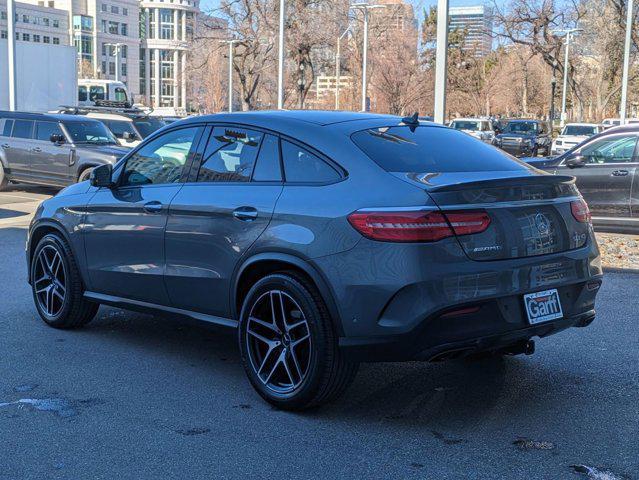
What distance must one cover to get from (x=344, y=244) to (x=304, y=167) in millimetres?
702

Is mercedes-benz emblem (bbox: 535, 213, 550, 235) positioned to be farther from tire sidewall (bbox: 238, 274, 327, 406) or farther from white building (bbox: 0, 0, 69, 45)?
white building (bbox: 0, 0, 69, 45)

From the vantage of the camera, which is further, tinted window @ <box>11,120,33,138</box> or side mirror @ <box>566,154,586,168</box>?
tinted window @ <box>11,120,33,138</box>

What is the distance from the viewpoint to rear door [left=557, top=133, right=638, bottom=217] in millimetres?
12516

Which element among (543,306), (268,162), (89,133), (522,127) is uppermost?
(522,127)

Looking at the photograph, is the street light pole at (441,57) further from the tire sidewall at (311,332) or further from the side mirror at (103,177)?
the tire sidewall at (311,332)

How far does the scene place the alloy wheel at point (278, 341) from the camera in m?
4.89

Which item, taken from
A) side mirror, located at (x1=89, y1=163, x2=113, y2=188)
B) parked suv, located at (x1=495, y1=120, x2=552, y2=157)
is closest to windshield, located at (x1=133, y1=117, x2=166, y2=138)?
side mirror, located at (x1=89, y1=163, x2=113, y2=188)

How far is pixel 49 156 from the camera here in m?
18.3

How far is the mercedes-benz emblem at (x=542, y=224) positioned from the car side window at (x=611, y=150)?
28.0 feet

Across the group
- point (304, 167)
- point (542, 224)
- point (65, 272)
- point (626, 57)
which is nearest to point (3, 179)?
point (65, 272)

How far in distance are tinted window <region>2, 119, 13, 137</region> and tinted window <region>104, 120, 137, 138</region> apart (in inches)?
111

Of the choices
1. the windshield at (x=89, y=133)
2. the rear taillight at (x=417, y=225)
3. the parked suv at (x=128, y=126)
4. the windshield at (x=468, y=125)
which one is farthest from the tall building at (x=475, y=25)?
the rear taillight at (x=417, y=225)

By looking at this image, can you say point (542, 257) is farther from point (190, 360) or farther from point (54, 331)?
point (54, 331)

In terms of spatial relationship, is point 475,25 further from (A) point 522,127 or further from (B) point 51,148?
(B) point 51,148
